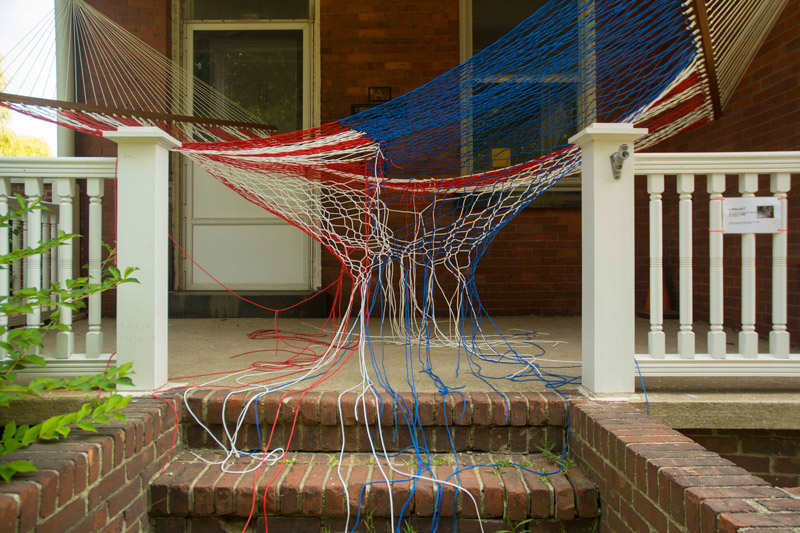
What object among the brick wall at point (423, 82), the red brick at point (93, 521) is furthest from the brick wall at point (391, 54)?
the red brick at point (93, 521)

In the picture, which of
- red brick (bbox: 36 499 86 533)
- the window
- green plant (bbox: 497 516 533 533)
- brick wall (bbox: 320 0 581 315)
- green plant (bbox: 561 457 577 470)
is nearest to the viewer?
red brick (bbox: 36 499 86 533)

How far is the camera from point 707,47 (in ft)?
6.36

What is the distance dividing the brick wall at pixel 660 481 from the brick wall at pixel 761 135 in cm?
191

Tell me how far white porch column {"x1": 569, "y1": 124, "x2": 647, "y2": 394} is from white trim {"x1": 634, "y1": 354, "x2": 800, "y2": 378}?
143 mm

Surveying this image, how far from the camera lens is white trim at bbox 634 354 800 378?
6.53ft

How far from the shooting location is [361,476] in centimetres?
171

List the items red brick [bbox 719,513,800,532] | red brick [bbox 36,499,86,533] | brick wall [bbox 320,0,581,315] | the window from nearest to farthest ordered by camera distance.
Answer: red brick [bbox 719,513,800,532] < red brick [bbox 36,499,86,533] < the window < brick wall [bbox 320,0,581,315]

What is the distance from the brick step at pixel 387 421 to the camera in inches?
73.5

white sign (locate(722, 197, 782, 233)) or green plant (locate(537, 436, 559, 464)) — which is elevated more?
white sign (locate(722, 197, 782, 233))

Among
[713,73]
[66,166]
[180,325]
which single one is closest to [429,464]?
[66,166]

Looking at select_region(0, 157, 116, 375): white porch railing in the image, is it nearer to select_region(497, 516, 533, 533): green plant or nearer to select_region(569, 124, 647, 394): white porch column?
select_region(497, 516, 533, 533): green plant

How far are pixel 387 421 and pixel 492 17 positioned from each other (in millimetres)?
3697

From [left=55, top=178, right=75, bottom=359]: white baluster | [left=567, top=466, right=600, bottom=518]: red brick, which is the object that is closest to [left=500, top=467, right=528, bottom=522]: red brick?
[left=567, top=466, right=600, bottom=518]: red brick

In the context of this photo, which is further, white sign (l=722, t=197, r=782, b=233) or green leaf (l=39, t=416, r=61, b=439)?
white sign (l=722, t=197, r=782, b=233)
